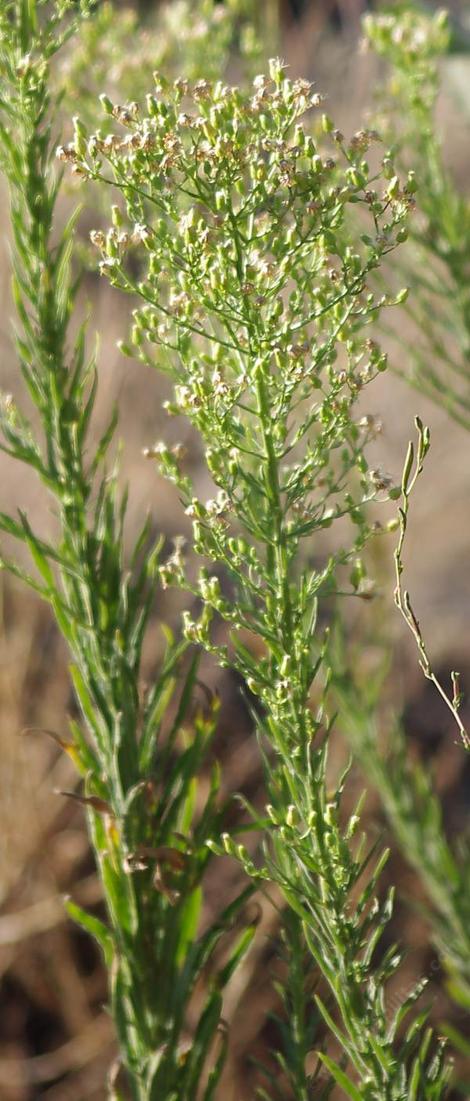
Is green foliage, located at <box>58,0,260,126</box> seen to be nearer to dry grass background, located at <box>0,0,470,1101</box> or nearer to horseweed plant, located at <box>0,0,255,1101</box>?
horseweed plant, located at <box>0,0,255,1101</box>

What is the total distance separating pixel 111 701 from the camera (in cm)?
71

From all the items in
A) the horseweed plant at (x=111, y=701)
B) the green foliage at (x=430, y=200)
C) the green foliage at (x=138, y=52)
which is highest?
the green foliage at (x=138, y=52)

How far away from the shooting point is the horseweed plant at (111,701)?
0.70 m

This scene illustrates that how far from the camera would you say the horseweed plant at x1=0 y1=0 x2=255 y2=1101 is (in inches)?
27.4

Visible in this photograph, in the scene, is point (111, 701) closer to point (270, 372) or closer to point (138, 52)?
point (270, 372)

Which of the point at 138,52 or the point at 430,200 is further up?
the point at 138,52

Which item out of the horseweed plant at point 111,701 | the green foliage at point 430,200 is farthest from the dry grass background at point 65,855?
the horseweed plant at point 111,701

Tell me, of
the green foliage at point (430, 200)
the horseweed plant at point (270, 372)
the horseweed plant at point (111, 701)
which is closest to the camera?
the horseweed plant at point (270, 372)

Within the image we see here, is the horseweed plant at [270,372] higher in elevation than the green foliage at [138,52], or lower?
lower

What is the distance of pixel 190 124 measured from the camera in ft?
1.88

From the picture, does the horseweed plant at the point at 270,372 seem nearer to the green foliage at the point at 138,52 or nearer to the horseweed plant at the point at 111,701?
the horseweed plant at the point at 111,701

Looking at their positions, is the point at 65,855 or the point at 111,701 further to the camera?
the point at 65,855

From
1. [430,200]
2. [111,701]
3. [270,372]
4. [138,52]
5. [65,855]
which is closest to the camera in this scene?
→ [270,372]

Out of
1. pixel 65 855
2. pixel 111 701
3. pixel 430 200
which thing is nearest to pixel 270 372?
pixel 111 701
